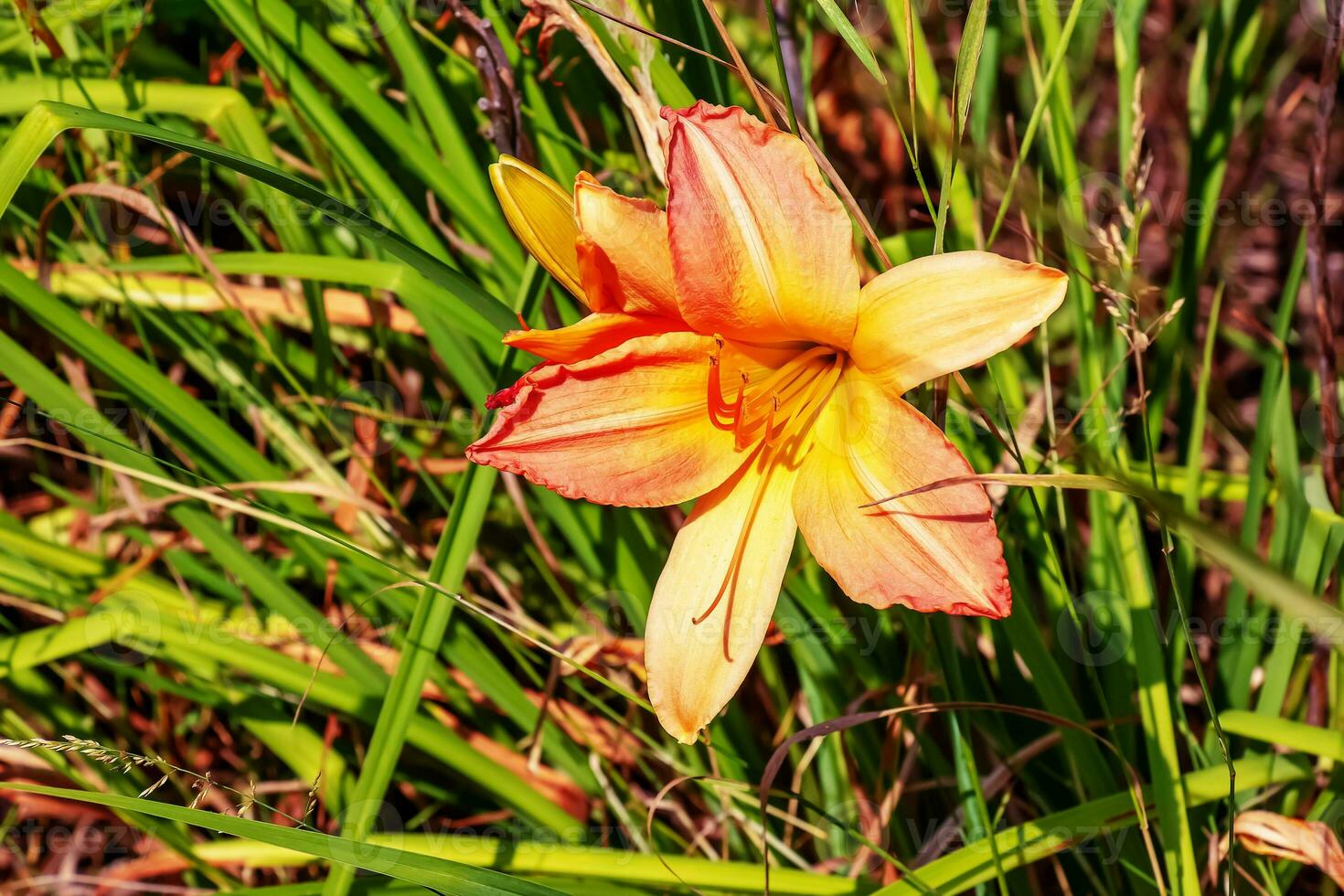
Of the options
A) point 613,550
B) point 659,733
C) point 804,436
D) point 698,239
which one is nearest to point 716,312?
point 698,239

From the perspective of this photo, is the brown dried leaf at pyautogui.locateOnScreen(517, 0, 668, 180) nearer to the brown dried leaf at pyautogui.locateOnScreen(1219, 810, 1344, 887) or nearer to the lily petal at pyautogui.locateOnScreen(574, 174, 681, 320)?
the lily petal at pyautogui.locateOnScreen(574, 174, 681, 320)

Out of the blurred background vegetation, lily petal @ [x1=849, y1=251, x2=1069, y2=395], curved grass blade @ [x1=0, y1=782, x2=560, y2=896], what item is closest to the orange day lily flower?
lily petal @ [x1=849, y1=251, x2=1069, y2=395]

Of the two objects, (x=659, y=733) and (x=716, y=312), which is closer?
(x=716, y=312)

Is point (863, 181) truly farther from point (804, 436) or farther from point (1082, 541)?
point (804, 436)

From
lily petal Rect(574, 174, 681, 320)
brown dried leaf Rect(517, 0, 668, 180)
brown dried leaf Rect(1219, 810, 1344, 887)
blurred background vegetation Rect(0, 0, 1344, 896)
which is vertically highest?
brown dried leaf Rect(517, 0, 668, 180)

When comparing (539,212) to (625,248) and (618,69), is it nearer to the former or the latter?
(625,248)

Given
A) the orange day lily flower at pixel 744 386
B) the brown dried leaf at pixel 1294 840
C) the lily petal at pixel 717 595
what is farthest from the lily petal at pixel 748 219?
the brown dried leaf at pixel 1294 840

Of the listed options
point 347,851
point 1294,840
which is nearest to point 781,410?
point 347,851
